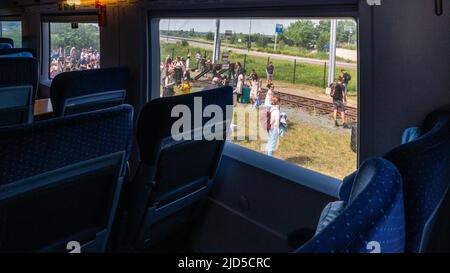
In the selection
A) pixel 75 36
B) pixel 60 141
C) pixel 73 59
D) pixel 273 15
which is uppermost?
pixel 75 36

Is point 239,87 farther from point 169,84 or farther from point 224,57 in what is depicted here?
point 169,84

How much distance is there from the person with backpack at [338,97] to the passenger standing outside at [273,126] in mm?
336

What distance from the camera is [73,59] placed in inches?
151

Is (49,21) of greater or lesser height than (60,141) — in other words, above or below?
above

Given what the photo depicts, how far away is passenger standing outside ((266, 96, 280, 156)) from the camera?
1912mm

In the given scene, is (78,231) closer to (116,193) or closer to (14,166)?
(116,193)

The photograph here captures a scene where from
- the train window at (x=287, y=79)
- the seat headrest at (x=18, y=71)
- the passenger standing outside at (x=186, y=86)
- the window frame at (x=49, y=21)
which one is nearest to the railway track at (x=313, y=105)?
the train window at (x=287, y=79)

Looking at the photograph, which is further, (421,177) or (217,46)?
(217,46)

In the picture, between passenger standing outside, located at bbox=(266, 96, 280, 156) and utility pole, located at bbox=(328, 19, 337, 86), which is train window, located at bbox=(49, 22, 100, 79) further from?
utility pole, located at bbox=(328, 19, 337, 86)

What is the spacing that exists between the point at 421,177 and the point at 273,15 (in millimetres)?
1301

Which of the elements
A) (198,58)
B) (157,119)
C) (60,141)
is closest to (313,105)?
(157,119)

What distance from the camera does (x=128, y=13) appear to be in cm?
270

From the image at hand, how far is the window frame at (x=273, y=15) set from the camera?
1438 millimetres
